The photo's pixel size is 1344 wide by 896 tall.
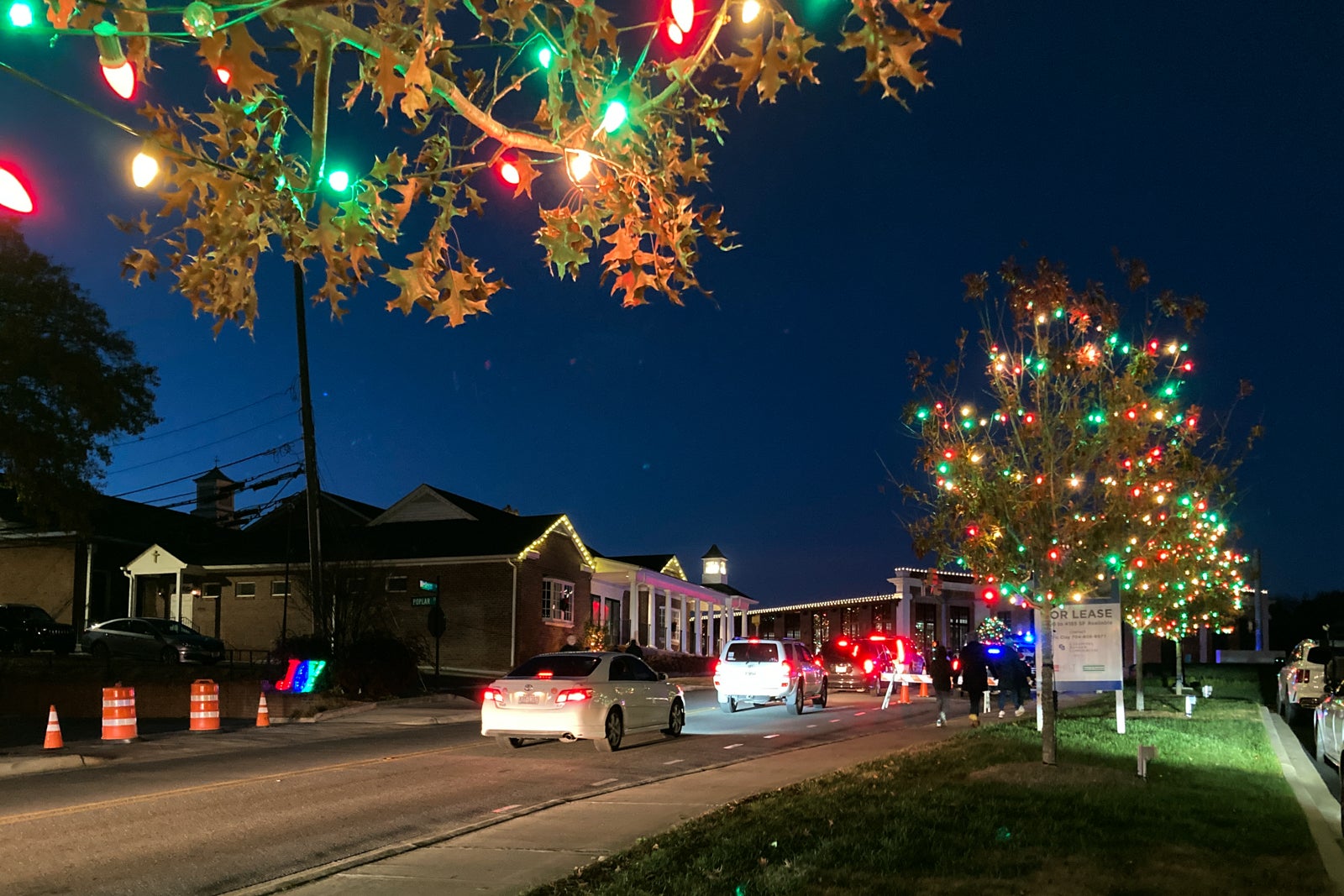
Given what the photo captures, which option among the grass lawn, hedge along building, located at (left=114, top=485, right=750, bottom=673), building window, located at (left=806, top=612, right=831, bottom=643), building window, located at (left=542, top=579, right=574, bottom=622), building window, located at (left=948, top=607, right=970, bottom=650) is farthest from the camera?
building window, located at (left=806, top=612, right=831, bottom=643)

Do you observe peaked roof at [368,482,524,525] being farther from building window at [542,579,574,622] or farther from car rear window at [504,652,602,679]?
car rear window at [504,652,602,679]

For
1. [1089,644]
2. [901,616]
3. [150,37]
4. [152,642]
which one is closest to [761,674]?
[1089,644]

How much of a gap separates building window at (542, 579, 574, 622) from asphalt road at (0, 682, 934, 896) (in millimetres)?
18493

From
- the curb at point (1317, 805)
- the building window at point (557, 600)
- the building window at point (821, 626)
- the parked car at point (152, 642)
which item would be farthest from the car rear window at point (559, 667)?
the building window at point (821, 626)

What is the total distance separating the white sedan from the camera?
17.3 meters

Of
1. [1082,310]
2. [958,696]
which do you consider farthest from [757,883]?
[958,696]

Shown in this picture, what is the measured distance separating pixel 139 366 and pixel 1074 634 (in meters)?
22.7

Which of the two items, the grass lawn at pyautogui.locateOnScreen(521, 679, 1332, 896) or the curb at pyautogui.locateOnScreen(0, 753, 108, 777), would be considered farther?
the curb at pyautogui.locateOnScreen(0, 753, 108, 777)

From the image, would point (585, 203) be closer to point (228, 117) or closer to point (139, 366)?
point (228, 117)

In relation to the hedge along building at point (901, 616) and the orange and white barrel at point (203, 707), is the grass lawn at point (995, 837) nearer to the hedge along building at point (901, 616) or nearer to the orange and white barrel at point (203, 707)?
the orange and white barrel at point (203, 707)

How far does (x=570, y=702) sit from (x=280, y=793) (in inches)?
192

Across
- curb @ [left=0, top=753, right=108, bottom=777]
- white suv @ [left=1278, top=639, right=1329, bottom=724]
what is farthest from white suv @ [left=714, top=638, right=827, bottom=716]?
curb @ [left=0, top=753, right=108, bottom=777]

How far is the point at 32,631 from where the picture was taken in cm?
3716

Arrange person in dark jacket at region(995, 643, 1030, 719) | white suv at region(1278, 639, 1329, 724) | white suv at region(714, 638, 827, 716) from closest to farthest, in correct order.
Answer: white suv at region(1278, 639, 1329, 724)
person in dark jacket at region(995, 643, 1030, 719)
white suv at region(714, 638, 827, 716)
